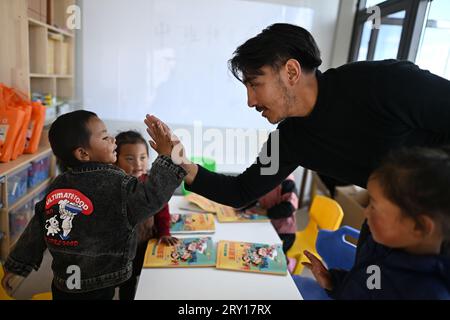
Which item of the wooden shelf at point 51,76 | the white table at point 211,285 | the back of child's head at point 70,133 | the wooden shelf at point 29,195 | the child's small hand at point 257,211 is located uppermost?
the wooden shelf at point 51,76

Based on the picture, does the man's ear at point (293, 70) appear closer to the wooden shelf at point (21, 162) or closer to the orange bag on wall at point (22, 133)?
Result: the wooden shelf at point (21, 162)

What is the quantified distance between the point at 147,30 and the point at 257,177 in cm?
240

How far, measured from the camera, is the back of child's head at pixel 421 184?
62cm

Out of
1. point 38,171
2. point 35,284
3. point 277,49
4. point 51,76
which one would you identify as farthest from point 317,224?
point 51,76

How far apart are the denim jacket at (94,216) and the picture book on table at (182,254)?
21cm

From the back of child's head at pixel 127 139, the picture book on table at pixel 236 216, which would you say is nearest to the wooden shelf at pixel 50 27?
the back of child's head at pixel 127 139

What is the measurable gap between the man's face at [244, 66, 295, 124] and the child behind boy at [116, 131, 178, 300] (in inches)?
29.9

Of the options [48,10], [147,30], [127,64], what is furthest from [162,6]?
[48,10]

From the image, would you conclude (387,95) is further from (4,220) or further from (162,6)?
(162,6)

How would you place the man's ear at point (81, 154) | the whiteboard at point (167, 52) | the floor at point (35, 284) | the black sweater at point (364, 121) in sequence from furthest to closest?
the whiteboard at point (167, 52)
the floor at point (35, 284)
the man's ear at point (81, 154)
the black sweater at point (364, 121)

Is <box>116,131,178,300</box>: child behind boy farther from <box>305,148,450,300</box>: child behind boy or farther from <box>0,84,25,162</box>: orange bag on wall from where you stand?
<box>305,148,450,300</box>: child behind boy

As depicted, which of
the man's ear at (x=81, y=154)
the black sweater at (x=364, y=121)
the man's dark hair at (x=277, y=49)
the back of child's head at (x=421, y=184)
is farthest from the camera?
the man's ear at (x=81, y=154)

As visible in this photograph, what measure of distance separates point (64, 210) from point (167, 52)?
2378 mm

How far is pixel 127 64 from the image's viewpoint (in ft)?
10.2
